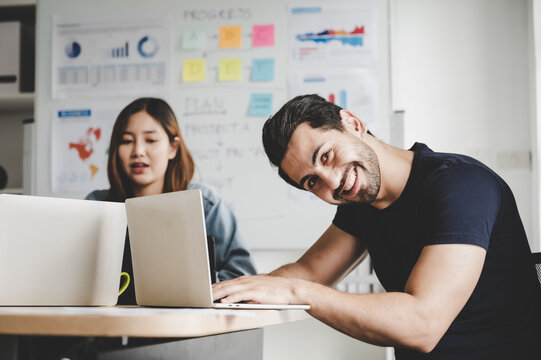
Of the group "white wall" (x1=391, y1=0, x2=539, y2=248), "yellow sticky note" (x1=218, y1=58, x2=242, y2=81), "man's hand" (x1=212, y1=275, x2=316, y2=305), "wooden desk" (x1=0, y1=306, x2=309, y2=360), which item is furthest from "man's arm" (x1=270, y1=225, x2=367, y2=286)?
"yellow sticky note" (x1=218, y1=58, x2=242, y2=81)

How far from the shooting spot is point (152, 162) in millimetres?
2121

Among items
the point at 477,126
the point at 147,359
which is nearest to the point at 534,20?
the point at 477,126

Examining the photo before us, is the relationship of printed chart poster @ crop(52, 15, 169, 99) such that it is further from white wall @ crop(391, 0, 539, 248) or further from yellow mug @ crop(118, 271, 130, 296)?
yellow mug @ crop(118, 271, 130, 296)

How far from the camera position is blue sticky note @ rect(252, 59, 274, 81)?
2.79m

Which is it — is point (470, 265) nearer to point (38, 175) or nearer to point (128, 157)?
point (128, 157)

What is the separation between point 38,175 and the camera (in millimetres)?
2969

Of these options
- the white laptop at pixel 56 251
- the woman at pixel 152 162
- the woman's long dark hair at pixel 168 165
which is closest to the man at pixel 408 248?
the white laptop at pixel 56 251

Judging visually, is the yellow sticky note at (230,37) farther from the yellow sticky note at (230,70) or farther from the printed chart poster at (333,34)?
the printed chart poster at (333,34)

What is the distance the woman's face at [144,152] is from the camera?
212 centimetres

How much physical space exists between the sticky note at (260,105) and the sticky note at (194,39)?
35 centimetres

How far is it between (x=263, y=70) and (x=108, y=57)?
0.78 meters

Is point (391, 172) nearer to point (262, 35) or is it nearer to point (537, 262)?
point (537, 262)

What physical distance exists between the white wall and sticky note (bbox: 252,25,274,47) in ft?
1.80

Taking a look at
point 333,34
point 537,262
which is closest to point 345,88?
point 333,34
